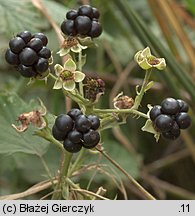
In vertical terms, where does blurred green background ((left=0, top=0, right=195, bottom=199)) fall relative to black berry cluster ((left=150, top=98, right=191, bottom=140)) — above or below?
below

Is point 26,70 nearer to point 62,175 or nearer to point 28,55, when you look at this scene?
point 28,55

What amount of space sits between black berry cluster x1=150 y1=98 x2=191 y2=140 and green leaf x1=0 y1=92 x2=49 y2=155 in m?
0.25

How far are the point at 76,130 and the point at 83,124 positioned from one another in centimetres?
2

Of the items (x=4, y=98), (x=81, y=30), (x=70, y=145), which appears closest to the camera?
(x=70, y=145)

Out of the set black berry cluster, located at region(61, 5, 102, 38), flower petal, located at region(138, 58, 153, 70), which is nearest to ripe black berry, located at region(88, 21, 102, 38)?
black berry cluster, located at region(61, 5, 102, 38)

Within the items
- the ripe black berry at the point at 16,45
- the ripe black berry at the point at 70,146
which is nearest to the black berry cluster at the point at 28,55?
the ripe black berry at the point at 16,45

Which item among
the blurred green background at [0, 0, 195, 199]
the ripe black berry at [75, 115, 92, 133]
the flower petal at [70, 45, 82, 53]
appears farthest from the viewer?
the blurred green background at [0, 0, 195, 199]

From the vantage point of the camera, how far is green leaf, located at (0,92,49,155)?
891 millimetres

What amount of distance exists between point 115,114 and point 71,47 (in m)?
0.12

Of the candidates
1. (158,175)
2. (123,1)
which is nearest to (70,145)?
(123,1)

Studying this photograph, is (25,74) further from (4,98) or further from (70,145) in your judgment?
(4,98)

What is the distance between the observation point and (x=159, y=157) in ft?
5.64

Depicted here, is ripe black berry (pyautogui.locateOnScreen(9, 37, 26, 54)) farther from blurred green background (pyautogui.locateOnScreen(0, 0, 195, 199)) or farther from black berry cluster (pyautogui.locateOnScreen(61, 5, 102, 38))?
blurred green background (pyautogui.locateOnScreen(0, 0, 195, 199))

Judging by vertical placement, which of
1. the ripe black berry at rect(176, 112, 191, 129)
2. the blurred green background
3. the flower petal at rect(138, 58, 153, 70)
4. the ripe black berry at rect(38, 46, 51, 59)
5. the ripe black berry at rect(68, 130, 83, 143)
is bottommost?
the blurred green background
